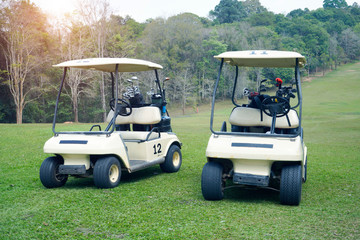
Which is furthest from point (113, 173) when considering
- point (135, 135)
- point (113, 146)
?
point (135, 135)

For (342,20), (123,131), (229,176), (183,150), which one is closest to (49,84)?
(183,150)

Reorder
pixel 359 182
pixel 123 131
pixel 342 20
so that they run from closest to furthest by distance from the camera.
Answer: pixel 359 182 < pixel 123 131 < pixel 342 20

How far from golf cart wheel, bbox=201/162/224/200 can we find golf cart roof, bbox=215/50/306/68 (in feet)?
5.87

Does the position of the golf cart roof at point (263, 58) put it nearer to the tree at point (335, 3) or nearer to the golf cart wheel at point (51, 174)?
the golf cart wheel at point (51, 174)

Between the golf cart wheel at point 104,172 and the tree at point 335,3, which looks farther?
the tree at point 335,3

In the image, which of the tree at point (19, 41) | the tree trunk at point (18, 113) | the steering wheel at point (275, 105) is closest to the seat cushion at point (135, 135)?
the steering wheel at point (275, 105)

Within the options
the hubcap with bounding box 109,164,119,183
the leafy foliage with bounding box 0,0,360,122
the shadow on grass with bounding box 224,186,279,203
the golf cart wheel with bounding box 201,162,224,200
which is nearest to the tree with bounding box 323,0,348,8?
the leafy foliage with bounding box 0,0,360,122

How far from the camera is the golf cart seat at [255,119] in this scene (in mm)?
6996

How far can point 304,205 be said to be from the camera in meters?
5.98

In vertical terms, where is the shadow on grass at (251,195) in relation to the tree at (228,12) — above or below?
below

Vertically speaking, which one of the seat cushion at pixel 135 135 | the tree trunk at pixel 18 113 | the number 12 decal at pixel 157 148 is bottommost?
the tree trunk at pixel 18 113

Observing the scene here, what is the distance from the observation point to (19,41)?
1484 inches

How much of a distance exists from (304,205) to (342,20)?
12348cm

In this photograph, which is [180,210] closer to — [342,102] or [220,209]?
[220,209]
